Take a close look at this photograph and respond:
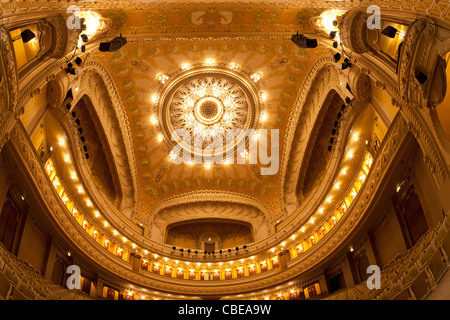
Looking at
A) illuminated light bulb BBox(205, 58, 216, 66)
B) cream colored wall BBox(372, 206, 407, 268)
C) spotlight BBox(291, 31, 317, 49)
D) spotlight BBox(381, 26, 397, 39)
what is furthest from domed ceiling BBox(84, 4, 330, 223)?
cream colored wall BBox(372, 206, 407, 268)

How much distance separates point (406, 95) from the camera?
Answer: 1039cm

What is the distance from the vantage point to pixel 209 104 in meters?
25.8

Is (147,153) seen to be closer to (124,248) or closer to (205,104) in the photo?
(205,104)

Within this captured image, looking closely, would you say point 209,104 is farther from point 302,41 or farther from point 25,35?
point 25,35

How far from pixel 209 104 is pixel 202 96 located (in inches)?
37.1

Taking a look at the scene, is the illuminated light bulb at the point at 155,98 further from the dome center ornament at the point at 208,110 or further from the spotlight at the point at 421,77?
the spotlight at the point at 421,77

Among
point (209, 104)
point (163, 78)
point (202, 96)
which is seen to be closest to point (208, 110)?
point (209, 104)

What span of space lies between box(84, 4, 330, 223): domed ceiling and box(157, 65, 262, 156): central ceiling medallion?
0.27 feet

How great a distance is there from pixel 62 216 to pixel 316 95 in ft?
60.0

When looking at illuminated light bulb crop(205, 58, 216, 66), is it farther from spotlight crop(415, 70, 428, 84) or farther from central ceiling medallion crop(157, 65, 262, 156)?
spotlight crop(415, 70, 428, 84)

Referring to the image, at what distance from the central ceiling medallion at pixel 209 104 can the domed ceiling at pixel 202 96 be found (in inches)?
3.3

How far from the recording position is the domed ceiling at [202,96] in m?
21.7

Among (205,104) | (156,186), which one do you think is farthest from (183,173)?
(205,104)

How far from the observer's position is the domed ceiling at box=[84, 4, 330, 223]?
71.2 ft
